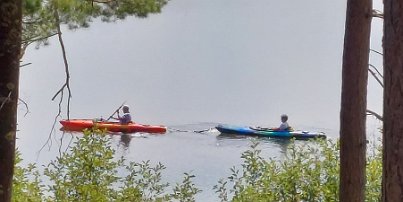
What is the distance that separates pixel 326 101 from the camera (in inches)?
746

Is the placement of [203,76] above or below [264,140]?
above

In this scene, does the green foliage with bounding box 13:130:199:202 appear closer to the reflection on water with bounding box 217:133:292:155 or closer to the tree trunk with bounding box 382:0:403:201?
the tree trunk with bounding box 382:0:403:201

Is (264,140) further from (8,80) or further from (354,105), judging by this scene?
(8,80)

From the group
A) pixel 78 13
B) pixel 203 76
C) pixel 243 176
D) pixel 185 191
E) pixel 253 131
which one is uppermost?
pixel 203 76

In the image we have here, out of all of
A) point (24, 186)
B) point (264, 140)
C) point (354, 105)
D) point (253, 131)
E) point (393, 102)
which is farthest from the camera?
point (253, 131)

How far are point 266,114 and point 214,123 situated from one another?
1.86 m

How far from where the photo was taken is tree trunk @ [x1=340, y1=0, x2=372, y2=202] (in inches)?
115

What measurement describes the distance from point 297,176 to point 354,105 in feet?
4.11

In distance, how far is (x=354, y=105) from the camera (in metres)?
2.95

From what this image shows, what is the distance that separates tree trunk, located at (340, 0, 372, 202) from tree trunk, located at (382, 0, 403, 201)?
156 centimetres

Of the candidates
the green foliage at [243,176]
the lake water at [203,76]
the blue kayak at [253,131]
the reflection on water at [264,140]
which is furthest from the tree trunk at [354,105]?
the blue kayak at [253,131]

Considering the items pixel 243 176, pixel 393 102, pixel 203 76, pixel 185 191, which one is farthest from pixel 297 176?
pixel 203 76

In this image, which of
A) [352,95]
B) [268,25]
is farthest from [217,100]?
[352,95]

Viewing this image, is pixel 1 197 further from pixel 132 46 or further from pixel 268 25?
pixel 268 25
